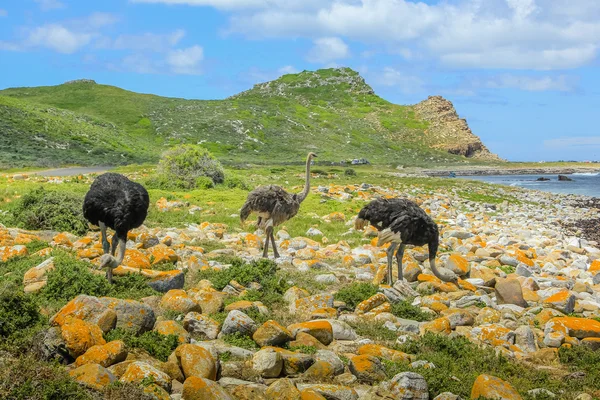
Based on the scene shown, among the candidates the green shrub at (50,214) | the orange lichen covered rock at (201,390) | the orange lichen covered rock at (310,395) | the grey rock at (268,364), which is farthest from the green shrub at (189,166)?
the orange lichen covered rock at (310,395)

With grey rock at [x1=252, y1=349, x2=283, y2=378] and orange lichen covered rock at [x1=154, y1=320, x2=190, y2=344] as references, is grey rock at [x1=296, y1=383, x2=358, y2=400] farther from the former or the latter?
orange lichen covered rock at [x1=154, y1=320, x2=190, y2=344]

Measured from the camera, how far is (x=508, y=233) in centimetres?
2112

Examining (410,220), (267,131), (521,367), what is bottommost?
(521,367)

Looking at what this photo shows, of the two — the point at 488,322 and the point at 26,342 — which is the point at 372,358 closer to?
the point at 488,322

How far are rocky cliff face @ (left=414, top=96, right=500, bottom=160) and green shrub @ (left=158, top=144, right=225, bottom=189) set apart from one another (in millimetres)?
81550

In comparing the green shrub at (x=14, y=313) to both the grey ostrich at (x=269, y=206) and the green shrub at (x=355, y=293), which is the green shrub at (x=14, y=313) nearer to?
the green shrub at (x=355, y=293)

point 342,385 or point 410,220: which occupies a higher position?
point 410,220

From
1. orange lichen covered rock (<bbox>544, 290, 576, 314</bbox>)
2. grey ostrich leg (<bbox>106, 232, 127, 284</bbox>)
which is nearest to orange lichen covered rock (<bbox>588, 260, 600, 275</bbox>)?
orange lichen covered rock (<bbox>544, 290, 576, 314</bbox>)

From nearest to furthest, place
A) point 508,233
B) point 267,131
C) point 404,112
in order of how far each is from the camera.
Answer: point 508,233 < point 267,131 < point 404,112

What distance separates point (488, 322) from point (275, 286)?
369 centimetres

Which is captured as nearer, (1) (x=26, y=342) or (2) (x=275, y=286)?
(1) (x=26, y=342)

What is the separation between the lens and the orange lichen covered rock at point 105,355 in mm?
6348

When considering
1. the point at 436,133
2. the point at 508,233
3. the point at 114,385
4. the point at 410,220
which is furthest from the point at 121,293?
the point at 436,133

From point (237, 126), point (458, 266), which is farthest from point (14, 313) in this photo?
point (237, 126)
